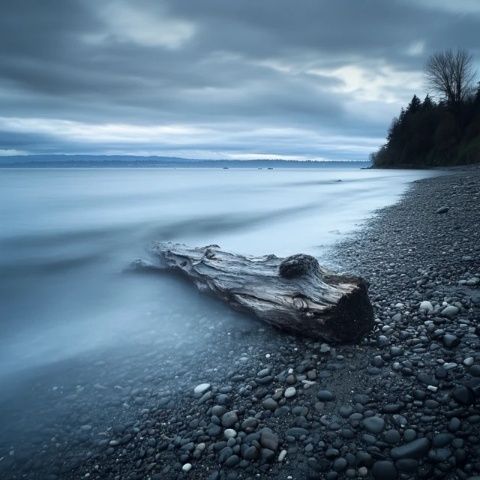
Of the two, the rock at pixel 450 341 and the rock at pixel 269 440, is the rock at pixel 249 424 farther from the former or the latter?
the rock at pixel 450 341

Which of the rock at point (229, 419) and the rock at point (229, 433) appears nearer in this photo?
the rock at point (229, 433)

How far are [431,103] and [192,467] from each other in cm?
7540

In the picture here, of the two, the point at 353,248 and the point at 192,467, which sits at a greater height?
the point at 353,248

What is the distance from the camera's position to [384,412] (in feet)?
9.84

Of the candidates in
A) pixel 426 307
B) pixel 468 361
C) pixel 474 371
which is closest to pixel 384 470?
pixel 474 371

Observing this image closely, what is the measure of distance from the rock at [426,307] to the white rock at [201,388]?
2.66 meters

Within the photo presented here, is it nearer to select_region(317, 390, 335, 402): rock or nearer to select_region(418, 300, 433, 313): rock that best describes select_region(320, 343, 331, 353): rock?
select_region(317, 390, 335, 402): rock

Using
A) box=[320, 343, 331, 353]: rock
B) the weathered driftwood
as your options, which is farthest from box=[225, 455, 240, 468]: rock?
the weathered driftwood

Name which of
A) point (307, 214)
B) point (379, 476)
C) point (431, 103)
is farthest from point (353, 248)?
point (431, 103)

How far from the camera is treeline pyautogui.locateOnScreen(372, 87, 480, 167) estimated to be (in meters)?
50.6

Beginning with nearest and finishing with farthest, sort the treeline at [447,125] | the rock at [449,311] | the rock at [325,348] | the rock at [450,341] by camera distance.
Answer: the rock at [450,341]
the rock at [325,348]
the rock at [449,311]
the treeline at [447,125]

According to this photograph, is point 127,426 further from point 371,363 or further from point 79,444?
point 371,363

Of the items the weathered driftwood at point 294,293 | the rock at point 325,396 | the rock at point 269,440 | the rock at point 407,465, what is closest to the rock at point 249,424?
the rock at point 269,440

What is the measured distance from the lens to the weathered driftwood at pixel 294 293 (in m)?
4.02
